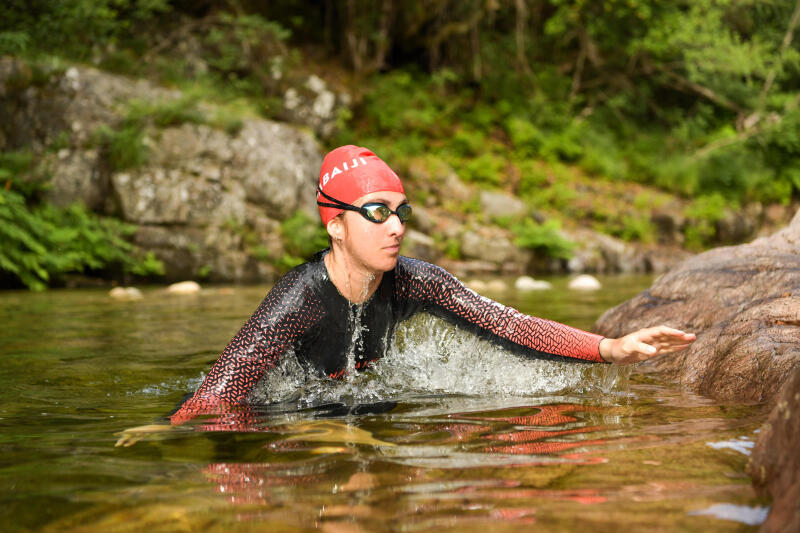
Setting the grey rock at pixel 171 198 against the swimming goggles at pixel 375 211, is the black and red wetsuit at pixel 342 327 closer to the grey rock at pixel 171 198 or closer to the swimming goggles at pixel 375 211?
the swimming goggles at pixel 375 211

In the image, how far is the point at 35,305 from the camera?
899cm

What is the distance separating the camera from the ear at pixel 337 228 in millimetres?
3701

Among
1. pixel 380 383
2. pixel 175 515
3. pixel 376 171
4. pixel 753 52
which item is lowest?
pixel 380 383

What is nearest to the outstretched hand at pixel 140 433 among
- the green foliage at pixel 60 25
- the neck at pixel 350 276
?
the neck at pixel 350 276

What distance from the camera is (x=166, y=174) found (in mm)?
13648

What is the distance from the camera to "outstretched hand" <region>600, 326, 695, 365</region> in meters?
3.21

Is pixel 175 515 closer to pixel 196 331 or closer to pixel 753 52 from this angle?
pixel 196 331

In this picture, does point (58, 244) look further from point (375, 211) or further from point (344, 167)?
point (375, 211)

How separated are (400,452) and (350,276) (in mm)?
1467

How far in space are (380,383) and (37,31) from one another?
13.6 metres

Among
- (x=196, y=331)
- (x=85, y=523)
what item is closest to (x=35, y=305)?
(x=196, y=331)

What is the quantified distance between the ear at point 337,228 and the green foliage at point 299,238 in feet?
34.0

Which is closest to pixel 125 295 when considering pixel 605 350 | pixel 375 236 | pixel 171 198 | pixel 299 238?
pixel 171 198

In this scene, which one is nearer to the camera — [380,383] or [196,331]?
[380,383]
